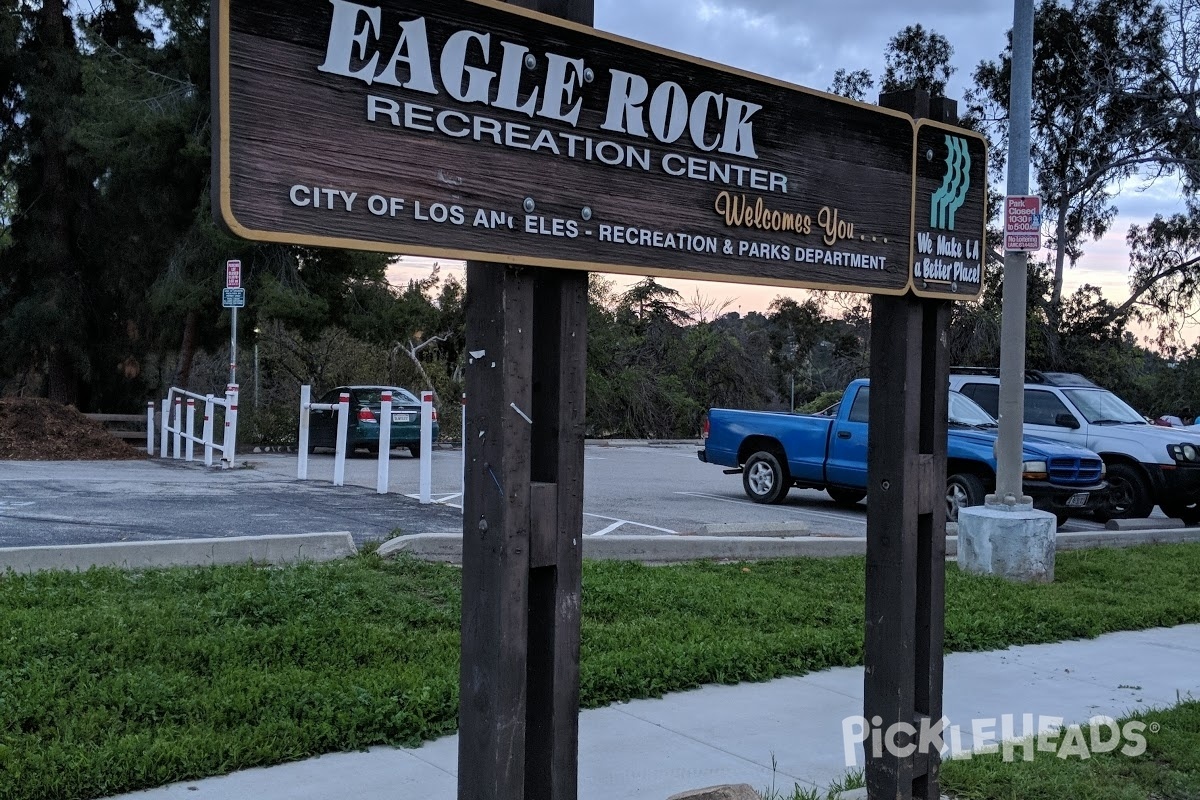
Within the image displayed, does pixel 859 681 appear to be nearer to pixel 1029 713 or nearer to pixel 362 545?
pixel 1029 713

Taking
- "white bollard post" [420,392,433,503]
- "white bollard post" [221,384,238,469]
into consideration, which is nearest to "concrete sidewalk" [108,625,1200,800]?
"white bollard post" [420,392,433,503]

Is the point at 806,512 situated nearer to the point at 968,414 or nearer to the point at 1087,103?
the point at 968,414

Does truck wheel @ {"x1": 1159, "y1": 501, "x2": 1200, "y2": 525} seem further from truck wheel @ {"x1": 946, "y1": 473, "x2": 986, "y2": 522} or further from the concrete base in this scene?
the concrete base

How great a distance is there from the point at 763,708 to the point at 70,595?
4.00m

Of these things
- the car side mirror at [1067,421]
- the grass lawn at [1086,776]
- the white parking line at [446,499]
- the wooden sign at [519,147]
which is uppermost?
the wooden sign at [519,147]

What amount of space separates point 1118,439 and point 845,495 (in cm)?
350

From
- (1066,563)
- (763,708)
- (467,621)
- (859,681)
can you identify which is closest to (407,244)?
(467,621)

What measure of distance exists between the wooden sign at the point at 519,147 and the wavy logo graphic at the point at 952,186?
515 millimetres

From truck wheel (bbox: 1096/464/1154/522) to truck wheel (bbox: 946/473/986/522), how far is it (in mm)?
2474

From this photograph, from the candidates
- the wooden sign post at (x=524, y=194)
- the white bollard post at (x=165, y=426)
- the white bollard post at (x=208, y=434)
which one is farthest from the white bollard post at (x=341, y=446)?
the wooden sign post at (x=524, y=194)

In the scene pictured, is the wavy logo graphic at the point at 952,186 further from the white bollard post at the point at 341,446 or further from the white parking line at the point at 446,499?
the white bollard post at the point at 341,446

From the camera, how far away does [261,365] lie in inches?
1157

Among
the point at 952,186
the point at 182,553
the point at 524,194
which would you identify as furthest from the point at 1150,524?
the point at 524,194

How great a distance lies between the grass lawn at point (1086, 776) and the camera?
4.66 metres
